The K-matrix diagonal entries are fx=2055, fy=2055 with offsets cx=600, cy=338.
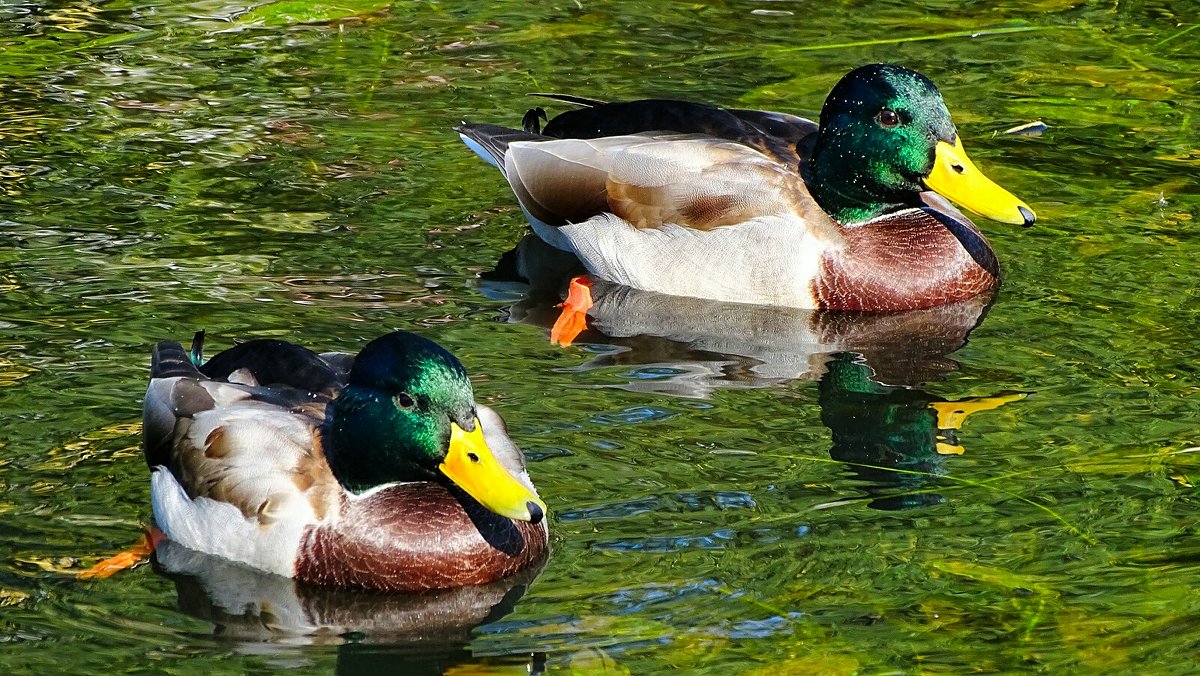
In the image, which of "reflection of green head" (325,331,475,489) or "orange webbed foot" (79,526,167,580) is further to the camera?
"orange webbed foot" (79,526,167,580)

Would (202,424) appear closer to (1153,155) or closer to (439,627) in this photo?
(439,627)

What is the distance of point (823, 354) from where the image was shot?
9641 mm

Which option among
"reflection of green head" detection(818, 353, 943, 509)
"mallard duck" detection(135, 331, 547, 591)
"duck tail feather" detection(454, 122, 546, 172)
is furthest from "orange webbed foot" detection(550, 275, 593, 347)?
"mallard duck" detection(135, 331, 547, 591)

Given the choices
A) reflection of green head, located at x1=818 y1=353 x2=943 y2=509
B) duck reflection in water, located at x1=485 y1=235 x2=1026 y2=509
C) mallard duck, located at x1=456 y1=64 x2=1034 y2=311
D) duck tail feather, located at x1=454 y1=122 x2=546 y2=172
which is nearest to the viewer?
reflection of green head, located at x1=818 y1=353 x2=943 y2=509

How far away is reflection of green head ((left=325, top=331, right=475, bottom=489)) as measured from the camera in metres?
6.90

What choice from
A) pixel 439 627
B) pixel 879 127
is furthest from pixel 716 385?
pixel 439 627

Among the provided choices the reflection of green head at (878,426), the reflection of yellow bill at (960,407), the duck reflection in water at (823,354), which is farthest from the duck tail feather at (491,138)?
the reflection of yellow bill at (960,407)

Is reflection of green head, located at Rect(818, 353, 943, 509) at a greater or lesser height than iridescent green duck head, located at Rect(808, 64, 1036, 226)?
lesser

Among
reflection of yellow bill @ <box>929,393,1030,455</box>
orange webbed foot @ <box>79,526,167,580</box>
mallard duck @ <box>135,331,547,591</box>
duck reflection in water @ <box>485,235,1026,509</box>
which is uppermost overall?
mallard duck @ <box>135,331,547,591</box>

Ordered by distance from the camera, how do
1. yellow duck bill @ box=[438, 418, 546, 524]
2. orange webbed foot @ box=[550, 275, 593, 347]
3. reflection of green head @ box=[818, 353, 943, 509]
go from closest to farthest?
yellow duck bill @ box=[438, 418, 546, 524] < reflection of green head @ box=[818, 353, 943, 509] < orange webbed foot @ box=[550, 275, 593, 347]

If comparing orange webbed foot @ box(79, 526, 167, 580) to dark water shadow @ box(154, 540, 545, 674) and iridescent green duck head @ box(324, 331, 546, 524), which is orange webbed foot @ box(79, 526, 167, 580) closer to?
dark water shadow @ box(154, 540, 545, 674)

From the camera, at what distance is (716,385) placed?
906 centimetres

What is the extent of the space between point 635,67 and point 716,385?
15.4ft

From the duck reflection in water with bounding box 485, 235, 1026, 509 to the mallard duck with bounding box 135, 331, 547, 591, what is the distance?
5.46 ft
